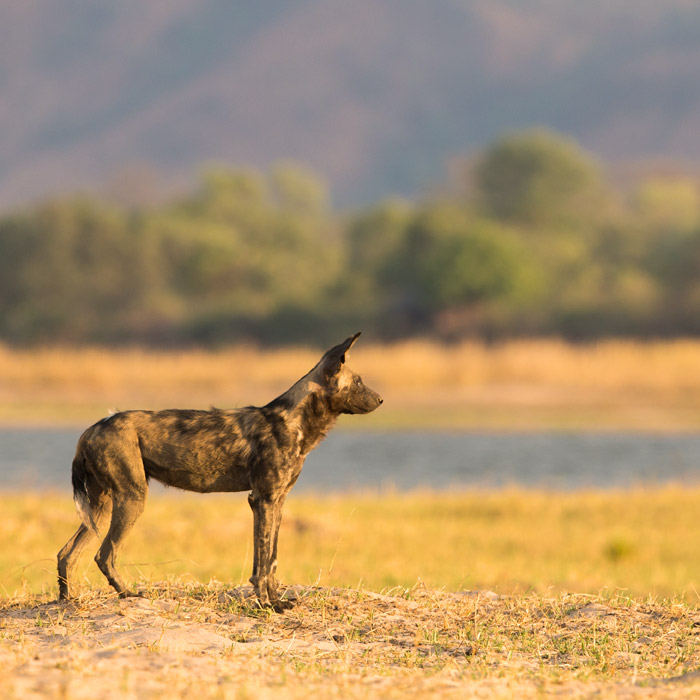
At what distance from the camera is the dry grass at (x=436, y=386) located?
41219 mm

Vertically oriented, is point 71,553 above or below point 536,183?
below

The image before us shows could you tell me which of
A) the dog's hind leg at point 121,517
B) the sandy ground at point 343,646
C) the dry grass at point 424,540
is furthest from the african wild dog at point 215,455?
the dry grass at point 424,540

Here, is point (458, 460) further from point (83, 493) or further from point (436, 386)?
point (83, 493)

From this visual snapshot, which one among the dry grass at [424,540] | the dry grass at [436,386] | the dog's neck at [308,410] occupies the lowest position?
the dry grass at [424,540]

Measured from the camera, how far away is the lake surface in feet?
91.3

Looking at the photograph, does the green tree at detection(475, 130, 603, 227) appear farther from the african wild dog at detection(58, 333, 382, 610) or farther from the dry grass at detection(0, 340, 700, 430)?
the african wild dog at detection(58, 333, 382, 610)

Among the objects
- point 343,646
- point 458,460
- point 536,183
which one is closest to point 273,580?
point 343,646

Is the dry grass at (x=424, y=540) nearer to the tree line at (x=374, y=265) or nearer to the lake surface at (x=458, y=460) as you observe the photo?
Answer: the lake surface at (x=458, y=460)

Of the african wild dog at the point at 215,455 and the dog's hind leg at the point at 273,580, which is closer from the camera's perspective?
the african wild dog at the point at 215,455

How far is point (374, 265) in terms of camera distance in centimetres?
7562

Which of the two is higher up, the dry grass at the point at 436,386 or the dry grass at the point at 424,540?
the dry grass at the point at 436,386

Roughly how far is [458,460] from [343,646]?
981 inches

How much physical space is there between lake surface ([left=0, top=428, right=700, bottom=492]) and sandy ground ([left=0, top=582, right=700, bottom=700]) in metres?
15.7

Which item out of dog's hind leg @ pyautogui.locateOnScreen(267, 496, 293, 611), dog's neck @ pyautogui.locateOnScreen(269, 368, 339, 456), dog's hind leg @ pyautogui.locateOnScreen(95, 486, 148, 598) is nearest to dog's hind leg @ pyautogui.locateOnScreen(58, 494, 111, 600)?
dog's hind leg @ pyautogui.locateOnScreen(95, 486, 148, 598)
